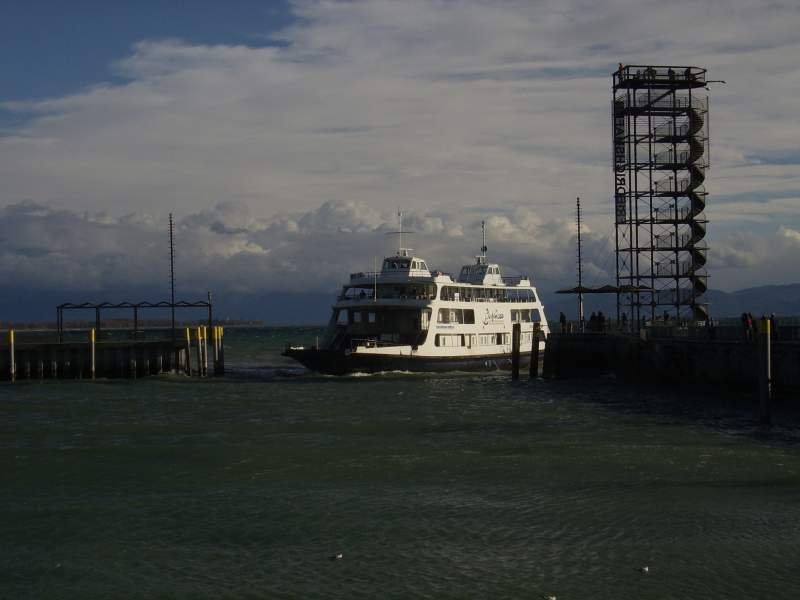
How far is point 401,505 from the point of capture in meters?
19.4

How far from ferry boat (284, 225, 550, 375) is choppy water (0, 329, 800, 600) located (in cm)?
1876

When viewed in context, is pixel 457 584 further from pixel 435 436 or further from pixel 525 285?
pixel 525 285

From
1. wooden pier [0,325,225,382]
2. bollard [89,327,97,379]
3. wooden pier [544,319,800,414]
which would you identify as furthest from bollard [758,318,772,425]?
bollard [89,327,97,379]

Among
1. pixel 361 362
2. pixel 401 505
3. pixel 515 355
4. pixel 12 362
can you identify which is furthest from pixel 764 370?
pixel 12 362

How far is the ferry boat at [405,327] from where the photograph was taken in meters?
54.2

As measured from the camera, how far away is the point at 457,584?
14.4 m

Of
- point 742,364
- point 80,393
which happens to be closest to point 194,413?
point 80,393

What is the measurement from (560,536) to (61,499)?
1061 centimetres

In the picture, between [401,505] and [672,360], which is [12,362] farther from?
[401,505]

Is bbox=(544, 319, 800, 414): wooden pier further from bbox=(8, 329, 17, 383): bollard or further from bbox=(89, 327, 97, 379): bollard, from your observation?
bbox=(8, 329, 17, 383): bollard

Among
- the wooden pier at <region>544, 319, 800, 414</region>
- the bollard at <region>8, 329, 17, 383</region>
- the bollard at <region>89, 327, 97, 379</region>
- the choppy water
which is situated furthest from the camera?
the bollard at <region>89, 327, 97, 379</region>

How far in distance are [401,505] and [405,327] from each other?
37.6 metres

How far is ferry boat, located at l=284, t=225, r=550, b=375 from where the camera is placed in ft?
178

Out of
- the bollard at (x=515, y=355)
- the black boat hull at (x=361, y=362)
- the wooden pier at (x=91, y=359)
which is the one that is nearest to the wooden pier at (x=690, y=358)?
the bollard at (x=515, y=355)
